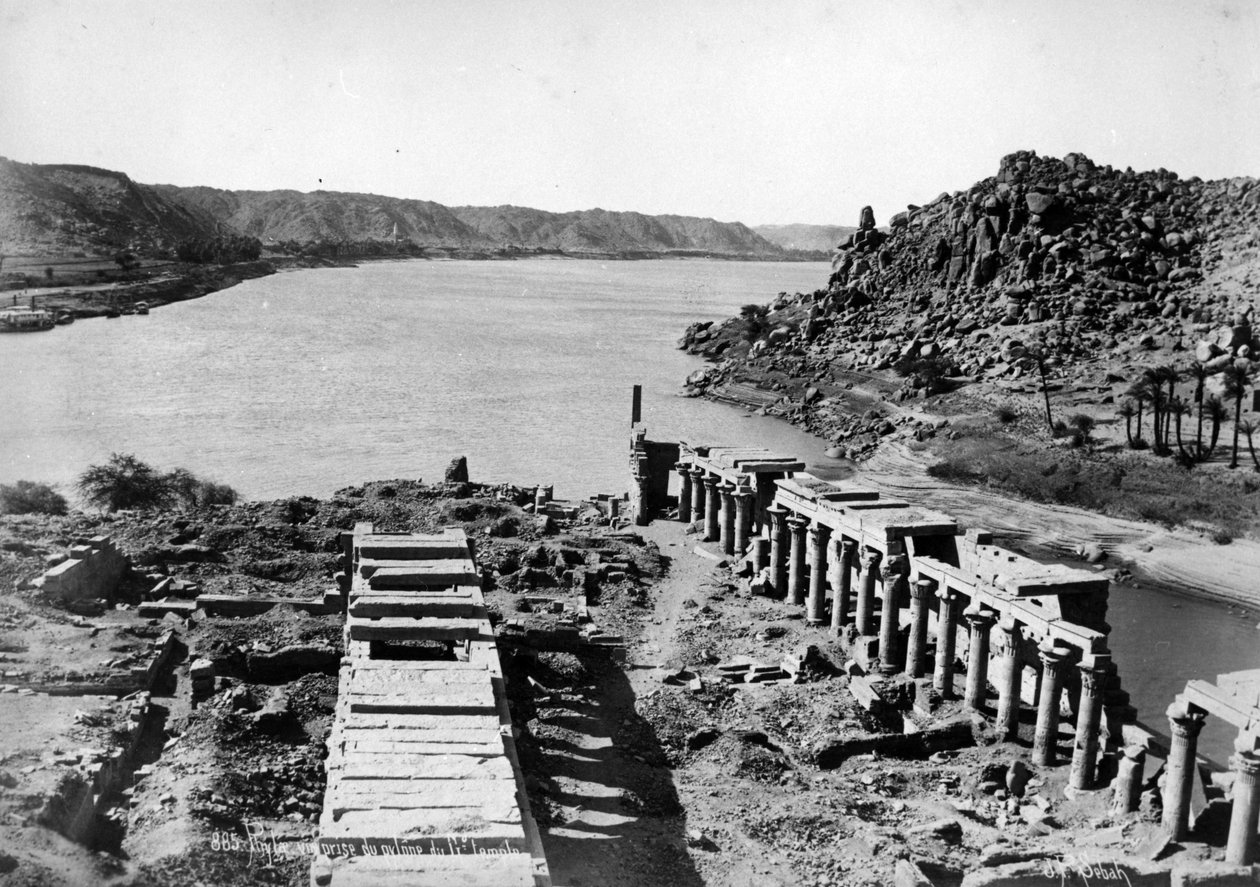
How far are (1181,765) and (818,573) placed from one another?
12258 mm

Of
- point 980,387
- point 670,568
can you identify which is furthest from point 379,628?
point 980,387

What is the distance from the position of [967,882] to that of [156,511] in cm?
3211

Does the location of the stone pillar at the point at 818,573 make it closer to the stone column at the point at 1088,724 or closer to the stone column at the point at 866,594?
the stone column at the point at 866,594

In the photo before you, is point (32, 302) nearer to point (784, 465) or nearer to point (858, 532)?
point (784, 465)

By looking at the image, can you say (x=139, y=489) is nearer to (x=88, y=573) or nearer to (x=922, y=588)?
(x=88, y=573)

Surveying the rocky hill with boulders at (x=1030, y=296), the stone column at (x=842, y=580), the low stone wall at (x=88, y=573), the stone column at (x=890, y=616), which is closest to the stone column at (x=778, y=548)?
the stone column at (x=842, y=580)

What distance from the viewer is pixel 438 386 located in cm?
7800

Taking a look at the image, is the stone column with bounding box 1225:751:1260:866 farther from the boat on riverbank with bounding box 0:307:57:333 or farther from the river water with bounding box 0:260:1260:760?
the boat on riverbank with bounding box 0:307:57:333

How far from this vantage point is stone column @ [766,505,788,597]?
30984 mm

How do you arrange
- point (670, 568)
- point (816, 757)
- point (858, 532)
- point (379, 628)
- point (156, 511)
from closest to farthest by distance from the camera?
point (379, 628)
point (816, 757)
point (858, 532)
point (670, 568)
point (156, 511)

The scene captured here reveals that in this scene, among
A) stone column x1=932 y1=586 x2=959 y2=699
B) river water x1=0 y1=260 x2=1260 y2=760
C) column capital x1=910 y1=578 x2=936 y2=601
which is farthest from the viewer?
river water x1=0 y1=260 x2=1260 y2=760

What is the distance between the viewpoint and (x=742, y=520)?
34.1 metres

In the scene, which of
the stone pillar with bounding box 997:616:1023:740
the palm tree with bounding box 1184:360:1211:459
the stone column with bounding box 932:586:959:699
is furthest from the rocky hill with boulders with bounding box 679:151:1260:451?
the stone pillar with bounding box 997:616:1023:740

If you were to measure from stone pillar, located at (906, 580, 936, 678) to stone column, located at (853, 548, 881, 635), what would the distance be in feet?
6.26
